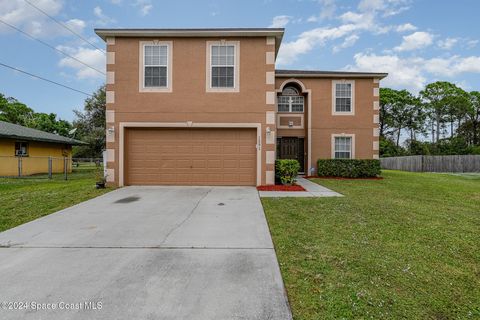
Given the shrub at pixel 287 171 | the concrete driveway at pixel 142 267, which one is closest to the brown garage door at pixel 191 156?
the shrub at pixel 287 171

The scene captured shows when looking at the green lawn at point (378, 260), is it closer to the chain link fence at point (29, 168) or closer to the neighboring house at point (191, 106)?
the neighboring house at point (191, 106)

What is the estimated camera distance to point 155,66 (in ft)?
32.7

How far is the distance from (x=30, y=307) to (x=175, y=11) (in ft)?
42.3

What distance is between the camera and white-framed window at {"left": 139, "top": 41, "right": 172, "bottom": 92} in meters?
9.91

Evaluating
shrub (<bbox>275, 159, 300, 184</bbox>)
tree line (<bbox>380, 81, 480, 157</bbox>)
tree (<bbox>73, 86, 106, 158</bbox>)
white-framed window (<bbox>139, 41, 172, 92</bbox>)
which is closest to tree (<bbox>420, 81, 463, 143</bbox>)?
tree line (<bbox>380, 81, 480, 157</bbox>)

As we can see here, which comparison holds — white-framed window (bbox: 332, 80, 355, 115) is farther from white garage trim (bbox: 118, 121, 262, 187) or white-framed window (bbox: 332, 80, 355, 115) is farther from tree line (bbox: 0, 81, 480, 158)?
tree line (bbox: 0, 81, 480, 158)

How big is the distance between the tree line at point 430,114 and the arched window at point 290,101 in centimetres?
2741

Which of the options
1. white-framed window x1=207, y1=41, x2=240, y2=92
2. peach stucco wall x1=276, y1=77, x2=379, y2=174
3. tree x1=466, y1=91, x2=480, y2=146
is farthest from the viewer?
tree x1=466, y1=91, x2=480, y2=146

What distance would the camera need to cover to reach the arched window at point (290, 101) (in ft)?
47.9

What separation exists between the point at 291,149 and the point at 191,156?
22.6 ft

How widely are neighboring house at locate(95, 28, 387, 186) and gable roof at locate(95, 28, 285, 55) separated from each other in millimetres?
36

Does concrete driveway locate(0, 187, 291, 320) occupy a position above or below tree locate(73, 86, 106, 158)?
below

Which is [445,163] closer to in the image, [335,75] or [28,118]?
[335,75]

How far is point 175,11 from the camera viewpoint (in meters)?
12.1
